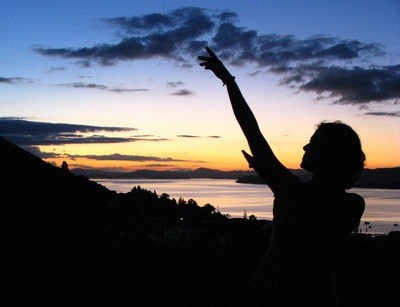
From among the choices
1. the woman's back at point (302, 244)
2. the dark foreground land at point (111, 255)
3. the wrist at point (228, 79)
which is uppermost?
the wrist at point (228, 79)

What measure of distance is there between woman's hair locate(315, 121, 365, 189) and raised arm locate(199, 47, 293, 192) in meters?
0.23

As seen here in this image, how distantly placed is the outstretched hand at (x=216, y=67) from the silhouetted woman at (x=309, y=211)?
0.59 feet

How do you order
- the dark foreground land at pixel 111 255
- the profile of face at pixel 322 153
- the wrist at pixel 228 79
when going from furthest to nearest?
the dark foreground land at pixel 111 255
the wrist at pixel 228 79
the profile of face at pixel 322 153

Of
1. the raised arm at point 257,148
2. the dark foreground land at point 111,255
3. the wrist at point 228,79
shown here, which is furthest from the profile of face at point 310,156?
the dark foreground land at point 111,255

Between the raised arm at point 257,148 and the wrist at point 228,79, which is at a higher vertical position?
the wrist at point 228,79

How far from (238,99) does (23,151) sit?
27.4ft

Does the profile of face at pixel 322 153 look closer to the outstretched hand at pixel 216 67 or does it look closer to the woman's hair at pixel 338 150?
the woman's hair at pixel 338 150

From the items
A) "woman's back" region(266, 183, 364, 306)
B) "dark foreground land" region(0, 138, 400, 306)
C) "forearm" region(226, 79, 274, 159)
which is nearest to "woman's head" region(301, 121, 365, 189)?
"woman's back" region(266, 183, 364, 306)

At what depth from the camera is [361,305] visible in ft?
23.0

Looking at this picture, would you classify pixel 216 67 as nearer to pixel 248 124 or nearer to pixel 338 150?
pixel 248 124

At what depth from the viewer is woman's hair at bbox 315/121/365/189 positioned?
216 cm

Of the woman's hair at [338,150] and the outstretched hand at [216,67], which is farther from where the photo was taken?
the outstretched hand at [216,67]

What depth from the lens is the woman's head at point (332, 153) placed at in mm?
2154

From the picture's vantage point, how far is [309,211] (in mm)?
2039
